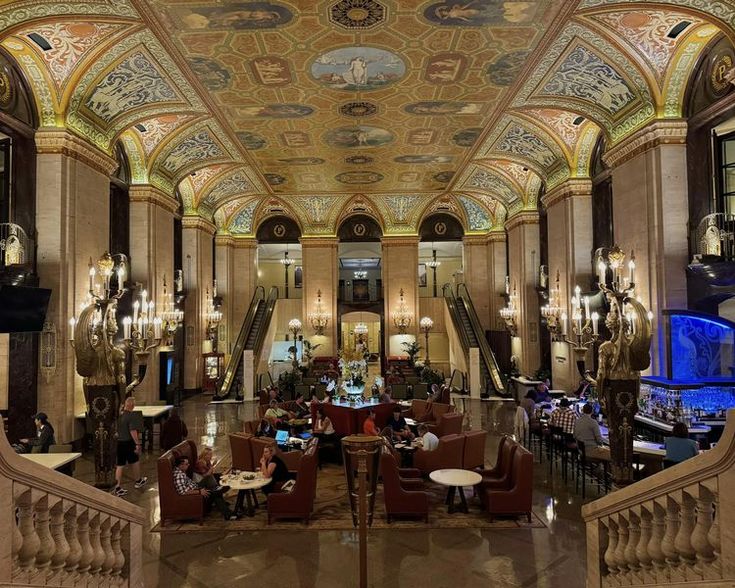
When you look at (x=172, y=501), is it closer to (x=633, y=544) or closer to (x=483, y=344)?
(x=633, y=544)

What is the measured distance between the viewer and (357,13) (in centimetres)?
770

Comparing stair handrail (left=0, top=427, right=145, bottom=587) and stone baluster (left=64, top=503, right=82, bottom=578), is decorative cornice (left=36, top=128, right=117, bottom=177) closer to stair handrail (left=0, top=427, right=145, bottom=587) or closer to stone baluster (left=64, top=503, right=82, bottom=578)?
stair handrail (left=0, top=427, right=145, bottom=587)

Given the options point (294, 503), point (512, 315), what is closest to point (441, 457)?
point (294, 503)

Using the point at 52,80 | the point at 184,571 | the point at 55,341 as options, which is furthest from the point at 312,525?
the point at 52,80

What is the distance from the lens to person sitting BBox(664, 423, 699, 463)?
21.2 feet

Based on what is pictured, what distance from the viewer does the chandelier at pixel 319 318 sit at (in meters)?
22.1

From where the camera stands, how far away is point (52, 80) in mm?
9352

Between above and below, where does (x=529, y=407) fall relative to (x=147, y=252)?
below

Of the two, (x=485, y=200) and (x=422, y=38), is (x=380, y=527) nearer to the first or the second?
(x=422, y=38)

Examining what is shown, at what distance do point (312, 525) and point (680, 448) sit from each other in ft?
15.5

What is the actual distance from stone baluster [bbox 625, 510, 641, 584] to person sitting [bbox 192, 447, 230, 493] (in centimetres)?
513

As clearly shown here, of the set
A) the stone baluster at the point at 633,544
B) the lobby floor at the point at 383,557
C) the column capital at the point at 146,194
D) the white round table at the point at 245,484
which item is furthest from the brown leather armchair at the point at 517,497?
the column capital at the point at 146,194

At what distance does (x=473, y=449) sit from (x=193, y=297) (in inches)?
522

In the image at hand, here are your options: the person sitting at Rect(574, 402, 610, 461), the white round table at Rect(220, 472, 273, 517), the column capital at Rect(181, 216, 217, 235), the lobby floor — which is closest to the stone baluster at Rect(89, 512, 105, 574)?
the lobby floor
